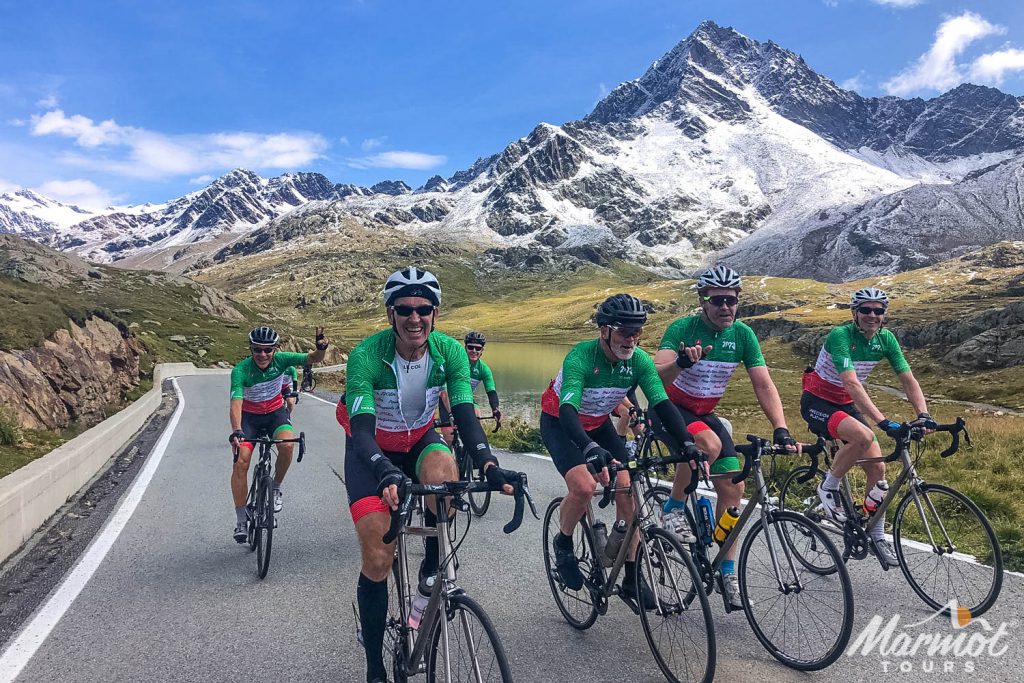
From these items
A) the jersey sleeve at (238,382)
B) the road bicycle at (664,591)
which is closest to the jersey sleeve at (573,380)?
the road bicycle at (664,591)

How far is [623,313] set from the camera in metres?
5.25

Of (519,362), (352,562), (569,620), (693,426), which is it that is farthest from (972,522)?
(519,362)

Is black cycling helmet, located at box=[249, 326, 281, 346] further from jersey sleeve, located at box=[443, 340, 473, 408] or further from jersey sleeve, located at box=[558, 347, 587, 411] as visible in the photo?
jersey sleeve, located at box=[558, 347, 587, 411]

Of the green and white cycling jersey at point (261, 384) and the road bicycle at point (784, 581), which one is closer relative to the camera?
the road bicycle at point (784, 581)

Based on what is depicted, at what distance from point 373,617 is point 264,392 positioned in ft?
18.3

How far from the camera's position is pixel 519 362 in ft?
279

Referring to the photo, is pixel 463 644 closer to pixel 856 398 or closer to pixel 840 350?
pixel 856 398

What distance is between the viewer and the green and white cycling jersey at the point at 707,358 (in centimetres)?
655

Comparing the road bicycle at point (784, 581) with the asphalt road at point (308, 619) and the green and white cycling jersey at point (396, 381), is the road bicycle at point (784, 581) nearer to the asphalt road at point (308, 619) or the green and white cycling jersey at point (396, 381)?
the asphalt road at point (308, 619)

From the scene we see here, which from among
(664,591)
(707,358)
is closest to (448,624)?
(664,591)

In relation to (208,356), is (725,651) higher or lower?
higher

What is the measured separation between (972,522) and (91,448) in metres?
14.2

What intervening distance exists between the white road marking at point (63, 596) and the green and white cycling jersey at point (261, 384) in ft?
8.06

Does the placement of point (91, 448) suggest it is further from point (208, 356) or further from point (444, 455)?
point (208, 356)
